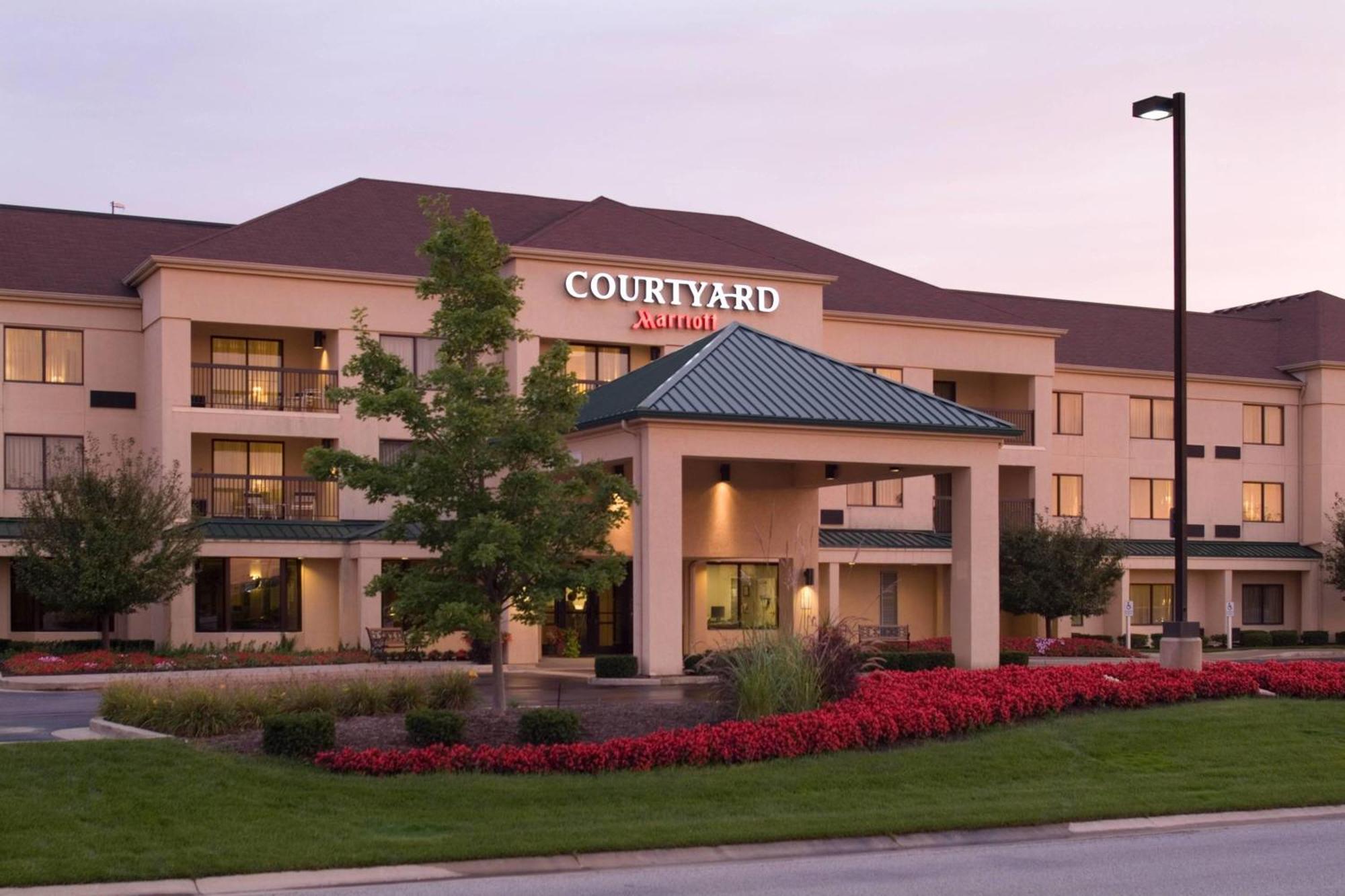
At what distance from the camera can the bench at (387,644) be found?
118 feet

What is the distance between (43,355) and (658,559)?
20.5m

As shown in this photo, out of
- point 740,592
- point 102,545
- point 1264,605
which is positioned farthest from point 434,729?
point 1264,605

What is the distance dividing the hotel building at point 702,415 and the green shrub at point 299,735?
26.2ft

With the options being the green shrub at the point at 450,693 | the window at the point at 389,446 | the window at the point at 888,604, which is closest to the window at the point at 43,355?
the window at the point at 389,446

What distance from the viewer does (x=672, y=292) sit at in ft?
137

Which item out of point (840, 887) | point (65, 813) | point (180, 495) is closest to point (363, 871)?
point (65, 813)

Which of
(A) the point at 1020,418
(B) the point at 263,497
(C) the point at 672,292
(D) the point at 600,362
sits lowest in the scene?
(B) the point at 263,497

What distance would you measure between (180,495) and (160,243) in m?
10.2

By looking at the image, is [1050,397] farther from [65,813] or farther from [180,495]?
[65,813]

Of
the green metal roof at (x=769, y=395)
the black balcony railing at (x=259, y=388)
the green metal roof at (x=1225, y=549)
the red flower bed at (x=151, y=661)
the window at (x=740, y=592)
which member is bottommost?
the red flower bed at (x=151, y=661)

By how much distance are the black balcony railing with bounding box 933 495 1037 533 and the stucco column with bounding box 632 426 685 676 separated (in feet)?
71.7

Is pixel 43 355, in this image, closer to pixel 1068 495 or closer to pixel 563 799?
pixel 563 799

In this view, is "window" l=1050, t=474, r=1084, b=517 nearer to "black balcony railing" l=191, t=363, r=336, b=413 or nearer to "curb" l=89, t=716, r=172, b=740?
"black balcony railing" l=191, t=363, r=336, b=413

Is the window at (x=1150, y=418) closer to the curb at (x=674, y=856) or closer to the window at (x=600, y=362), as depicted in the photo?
the window at (x=600, y=362)
